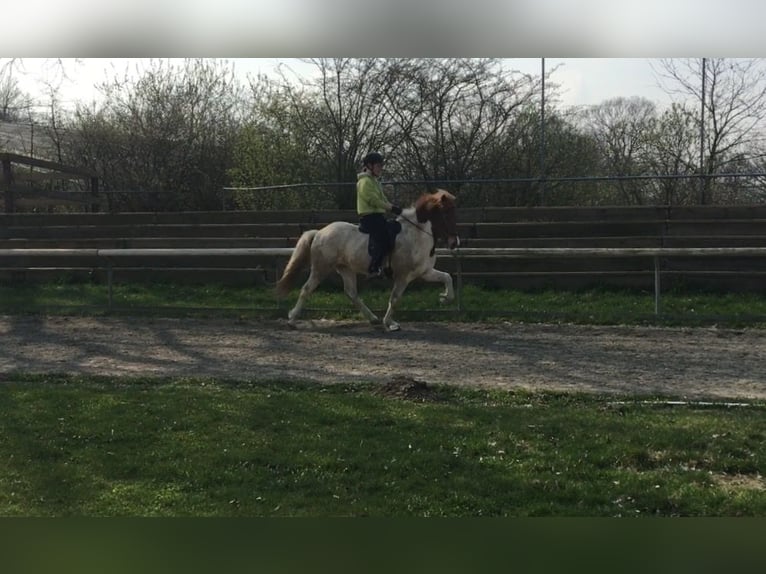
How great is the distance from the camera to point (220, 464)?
4.95 m

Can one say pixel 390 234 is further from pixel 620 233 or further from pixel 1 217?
pixel 1 217

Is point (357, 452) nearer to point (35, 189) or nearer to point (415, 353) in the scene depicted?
point (415, 353)

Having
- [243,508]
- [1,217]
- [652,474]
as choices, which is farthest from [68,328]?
[652,474]

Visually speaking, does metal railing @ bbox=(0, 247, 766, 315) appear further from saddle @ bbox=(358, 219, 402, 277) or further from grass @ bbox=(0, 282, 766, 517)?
grass @ bbox=(0, 282, 766, 517)

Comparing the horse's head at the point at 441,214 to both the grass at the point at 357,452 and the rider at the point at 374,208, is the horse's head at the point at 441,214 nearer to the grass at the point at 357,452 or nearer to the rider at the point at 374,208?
the rider at the point at 374,208

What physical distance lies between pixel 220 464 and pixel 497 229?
1078 centimetres

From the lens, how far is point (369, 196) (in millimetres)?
10984

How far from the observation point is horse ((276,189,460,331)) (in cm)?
1135

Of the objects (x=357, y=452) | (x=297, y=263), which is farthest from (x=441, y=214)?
(x=357, y=452)

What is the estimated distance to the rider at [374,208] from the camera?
35.8 feet

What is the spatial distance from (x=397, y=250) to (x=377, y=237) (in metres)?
0.38

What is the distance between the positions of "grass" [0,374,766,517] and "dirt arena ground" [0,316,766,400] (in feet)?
3.39

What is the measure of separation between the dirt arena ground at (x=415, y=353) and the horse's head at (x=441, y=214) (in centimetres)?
141

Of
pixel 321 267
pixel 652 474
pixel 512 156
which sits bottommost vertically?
pixel 652 474
